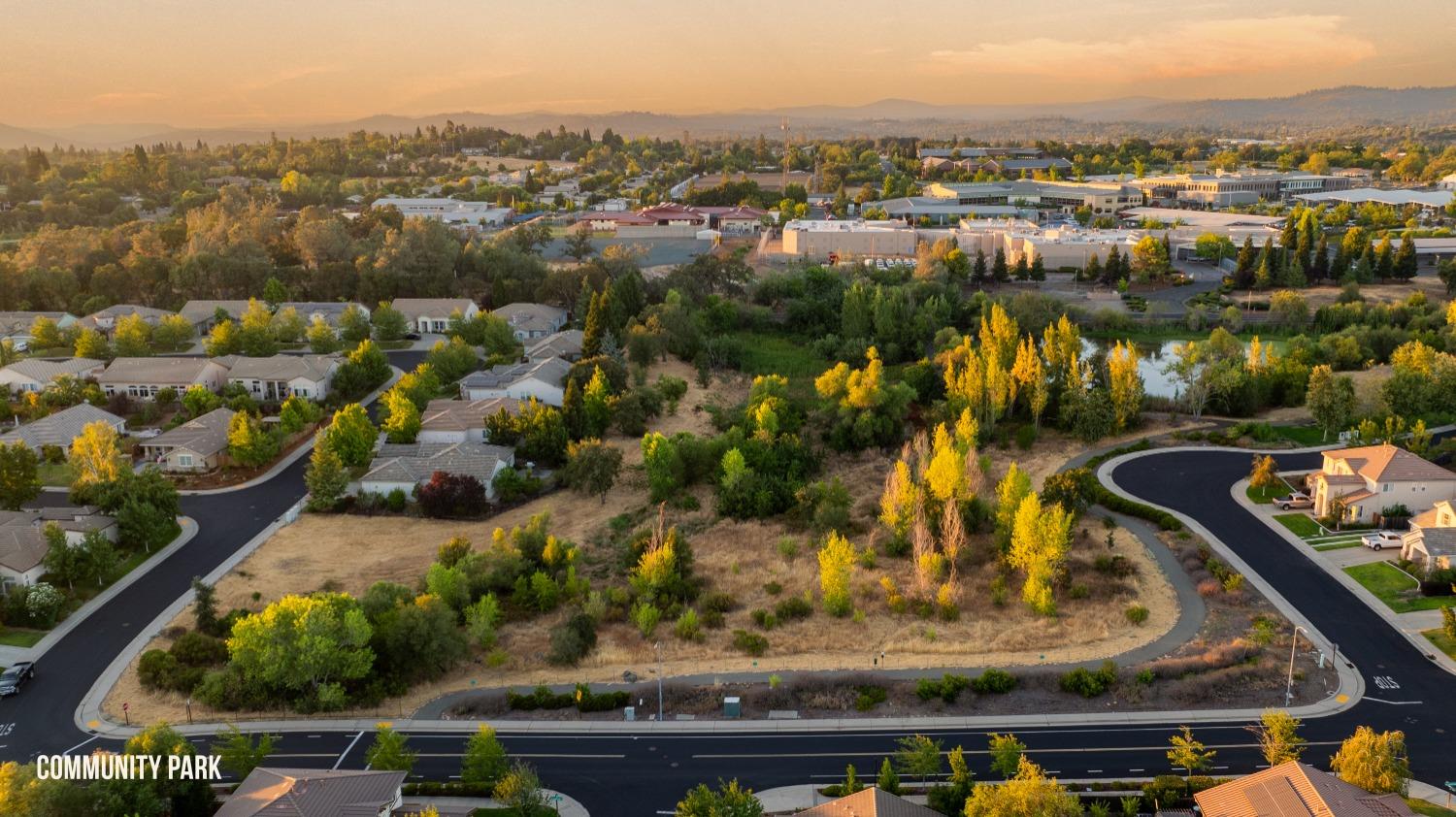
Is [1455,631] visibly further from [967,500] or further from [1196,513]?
[967,500]

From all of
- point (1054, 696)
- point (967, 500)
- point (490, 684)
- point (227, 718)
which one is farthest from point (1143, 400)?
point (227, 718)

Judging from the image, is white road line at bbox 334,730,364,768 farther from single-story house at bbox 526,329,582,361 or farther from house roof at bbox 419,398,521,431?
single-story house at bbox 526,329,582,361

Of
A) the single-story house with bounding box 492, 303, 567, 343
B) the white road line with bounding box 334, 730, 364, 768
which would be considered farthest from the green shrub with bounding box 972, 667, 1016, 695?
the single-story house with bounding box 492, 303, 567, 343

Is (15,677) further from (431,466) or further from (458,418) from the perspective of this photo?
(458,418)

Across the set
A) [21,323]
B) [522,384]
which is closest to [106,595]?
[522,384]

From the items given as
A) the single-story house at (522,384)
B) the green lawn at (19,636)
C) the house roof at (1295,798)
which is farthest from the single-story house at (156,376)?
the house roof at (1295,798)

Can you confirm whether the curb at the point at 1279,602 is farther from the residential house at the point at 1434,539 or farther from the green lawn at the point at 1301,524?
the residential house at the point at 1434,539
